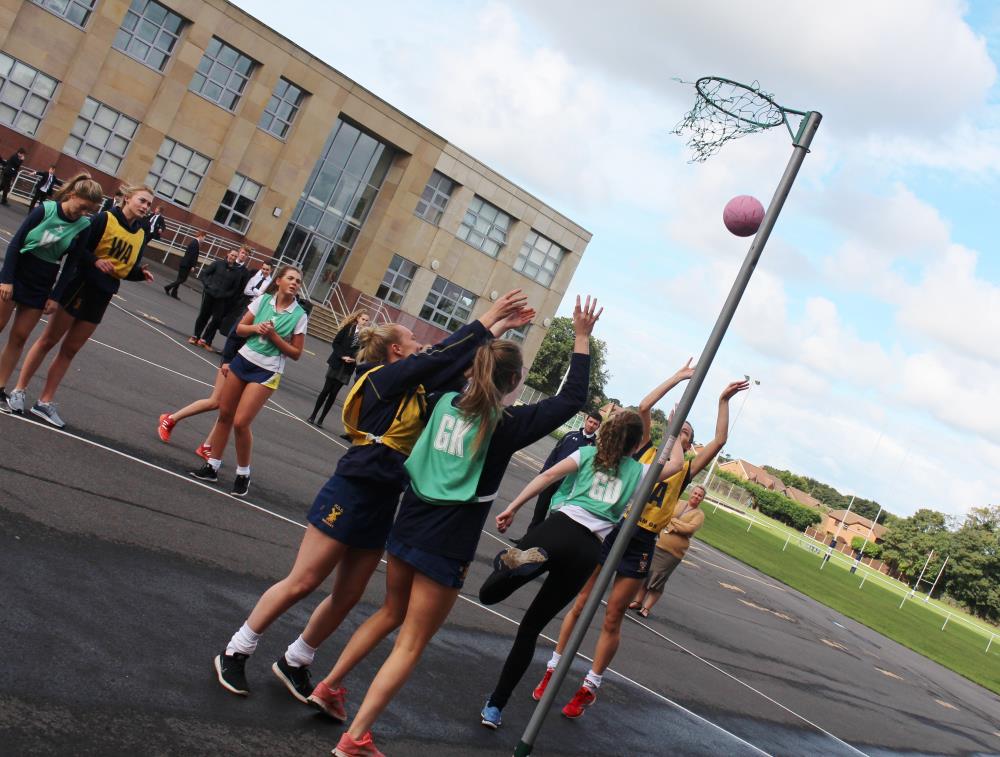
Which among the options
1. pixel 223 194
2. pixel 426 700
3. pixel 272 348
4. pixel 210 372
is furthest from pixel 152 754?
pixel 223 194

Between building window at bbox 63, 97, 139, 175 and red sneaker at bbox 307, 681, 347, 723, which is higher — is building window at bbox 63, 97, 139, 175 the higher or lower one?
the higher one

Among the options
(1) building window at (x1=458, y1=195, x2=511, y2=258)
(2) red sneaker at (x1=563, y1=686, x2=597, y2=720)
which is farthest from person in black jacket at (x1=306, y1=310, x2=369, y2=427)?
(1) building window at (x1=458, y1=195, x2=511, y2=258)

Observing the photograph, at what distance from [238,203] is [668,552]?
31357 mm

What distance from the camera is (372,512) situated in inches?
200

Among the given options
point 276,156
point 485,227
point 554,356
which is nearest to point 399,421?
point 276,156

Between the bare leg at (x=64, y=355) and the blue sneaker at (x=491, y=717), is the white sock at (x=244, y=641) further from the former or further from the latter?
the bare leg at (x=64, y=355)

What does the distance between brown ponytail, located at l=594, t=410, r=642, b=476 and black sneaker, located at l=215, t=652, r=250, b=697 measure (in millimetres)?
2522

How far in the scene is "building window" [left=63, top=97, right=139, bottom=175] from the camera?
3612 cm

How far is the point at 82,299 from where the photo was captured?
8.67 metres

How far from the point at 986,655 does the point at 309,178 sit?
34191mm

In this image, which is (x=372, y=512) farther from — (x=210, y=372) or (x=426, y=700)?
(x=210, y=372)

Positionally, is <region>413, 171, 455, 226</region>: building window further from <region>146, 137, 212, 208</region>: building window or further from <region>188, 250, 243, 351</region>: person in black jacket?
<region>188, 250, 243, 351</region>: person in black jacket

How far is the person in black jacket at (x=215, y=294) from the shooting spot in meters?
18.4

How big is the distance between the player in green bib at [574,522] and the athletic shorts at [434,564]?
1.21 metres
